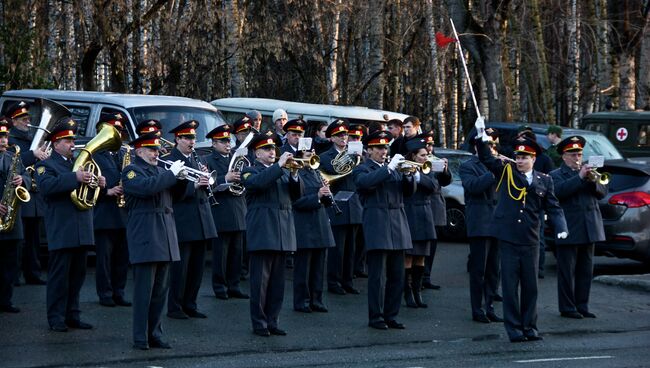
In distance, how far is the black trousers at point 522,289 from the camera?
40.5 ft

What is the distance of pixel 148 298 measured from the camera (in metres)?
11.4

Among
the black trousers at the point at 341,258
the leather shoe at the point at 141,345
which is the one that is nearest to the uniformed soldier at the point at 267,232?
the leather shoe at the point at 141,345

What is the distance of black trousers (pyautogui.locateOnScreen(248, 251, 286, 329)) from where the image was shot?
40.5 feet

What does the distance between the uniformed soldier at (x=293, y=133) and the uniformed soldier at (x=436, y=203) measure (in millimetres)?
1342

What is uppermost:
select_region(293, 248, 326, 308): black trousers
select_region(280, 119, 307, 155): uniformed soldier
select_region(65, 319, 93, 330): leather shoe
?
select_region(280, 119, 307, 155): uniformed soldier

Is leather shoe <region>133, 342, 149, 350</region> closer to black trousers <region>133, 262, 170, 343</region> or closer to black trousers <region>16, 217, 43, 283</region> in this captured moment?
black trousers <region>133, 262, 170, 343</region>

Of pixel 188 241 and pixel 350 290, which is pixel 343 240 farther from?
pixel 188 241

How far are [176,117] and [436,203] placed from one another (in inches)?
156

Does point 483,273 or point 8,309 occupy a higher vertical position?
point 483,273

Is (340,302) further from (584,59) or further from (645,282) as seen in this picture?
(584,59)

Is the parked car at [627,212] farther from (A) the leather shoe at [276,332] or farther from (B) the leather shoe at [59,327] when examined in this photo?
(B) the leather shoe at [59,327]

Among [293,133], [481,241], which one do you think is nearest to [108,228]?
[293,133]

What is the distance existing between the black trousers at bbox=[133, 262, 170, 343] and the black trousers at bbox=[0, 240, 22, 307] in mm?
2245

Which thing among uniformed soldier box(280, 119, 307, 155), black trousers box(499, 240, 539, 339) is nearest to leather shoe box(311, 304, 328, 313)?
uniformed soldier box(280, 119, 307, 155)
